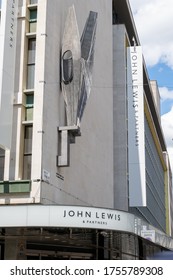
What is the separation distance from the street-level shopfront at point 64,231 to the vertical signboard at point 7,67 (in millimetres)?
3257

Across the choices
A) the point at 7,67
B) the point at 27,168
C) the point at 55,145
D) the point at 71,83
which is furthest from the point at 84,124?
the point at 7,67

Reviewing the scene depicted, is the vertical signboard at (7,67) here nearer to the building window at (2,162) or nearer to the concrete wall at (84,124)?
the building window at (2,162)

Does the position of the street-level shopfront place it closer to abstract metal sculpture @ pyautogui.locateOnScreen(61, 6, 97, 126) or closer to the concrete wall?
the concrete wall

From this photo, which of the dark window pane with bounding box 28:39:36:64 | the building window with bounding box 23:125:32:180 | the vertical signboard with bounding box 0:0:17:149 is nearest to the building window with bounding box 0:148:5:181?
the vertical signboard with bounding box 0:0:17:149

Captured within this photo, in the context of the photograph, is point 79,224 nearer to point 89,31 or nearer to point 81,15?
point 89,31

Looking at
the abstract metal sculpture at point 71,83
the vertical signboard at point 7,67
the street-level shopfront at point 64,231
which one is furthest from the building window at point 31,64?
the street-level shopfront at point 64,231

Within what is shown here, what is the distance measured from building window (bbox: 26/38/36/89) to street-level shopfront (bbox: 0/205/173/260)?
575 cm

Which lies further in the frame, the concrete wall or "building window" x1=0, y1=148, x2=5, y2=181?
the concrete wall

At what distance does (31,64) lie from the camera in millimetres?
19281

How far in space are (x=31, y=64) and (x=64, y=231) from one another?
6871 mm

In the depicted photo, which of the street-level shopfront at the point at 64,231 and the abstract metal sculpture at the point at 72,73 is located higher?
the abstract metal sculpture at the point at 72,73

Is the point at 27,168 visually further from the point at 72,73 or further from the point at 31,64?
the point at 72,73

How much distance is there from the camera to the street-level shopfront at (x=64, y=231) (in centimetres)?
1539

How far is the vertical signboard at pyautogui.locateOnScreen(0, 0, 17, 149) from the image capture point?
1758 centimetres
